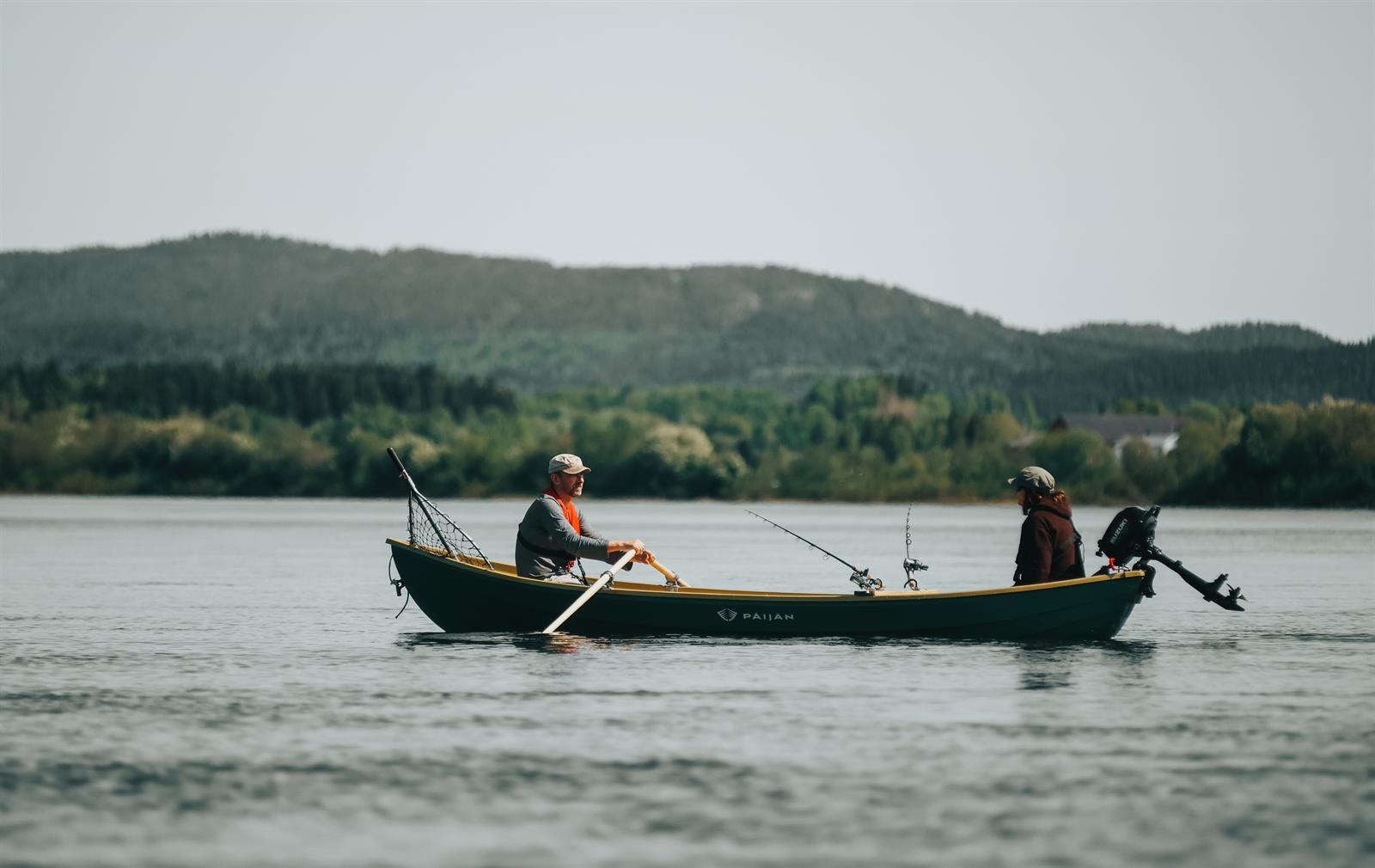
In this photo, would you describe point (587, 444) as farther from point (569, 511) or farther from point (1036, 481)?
point (1036, 481)

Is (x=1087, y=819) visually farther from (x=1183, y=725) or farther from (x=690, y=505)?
(x=690, y=505)

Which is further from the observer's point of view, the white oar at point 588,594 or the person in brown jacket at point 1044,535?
the white oar at point 588,594

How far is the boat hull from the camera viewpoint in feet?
71.6

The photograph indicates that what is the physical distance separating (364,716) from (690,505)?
403 feet

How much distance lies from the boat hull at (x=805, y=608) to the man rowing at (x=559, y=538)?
36 centimetres

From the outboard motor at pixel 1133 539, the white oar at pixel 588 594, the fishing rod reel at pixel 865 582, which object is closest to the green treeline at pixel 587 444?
the outboard motor at pixel 1133 539

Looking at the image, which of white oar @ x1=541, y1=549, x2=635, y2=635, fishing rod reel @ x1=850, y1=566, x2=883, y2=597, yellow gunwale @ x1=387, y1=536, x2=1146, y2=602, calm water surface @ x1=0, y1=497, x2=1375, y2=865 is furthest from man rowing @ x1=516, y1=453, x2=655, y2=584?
fishing rod reel @ x1=850, y1=566, x2=883, y2=597

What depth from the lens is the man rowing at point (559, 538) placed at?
22.0 metres

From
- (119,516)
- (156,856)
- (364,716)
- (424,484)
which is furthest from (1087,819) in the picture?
(424,484)

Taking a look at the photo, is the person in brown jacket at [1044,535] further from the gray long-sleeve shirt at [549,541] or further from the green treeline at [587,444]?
the green treeline at [587,444]

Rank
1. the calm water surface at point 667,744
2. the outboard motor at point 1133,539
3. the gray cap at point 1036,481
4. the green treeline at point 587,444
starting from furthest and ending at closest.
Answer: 1. the green treeline at point 587,444
2. the outboard motor at point 1133,539
3. the gray cap at point 1036,481
4. the calm water surface at point 667,744

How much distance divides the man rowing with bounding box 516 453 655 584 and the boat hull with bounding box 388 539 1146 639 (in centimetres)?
36

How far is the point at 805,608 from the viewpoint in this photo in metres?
22.3

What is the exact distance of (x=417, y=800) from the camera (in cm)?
1271
